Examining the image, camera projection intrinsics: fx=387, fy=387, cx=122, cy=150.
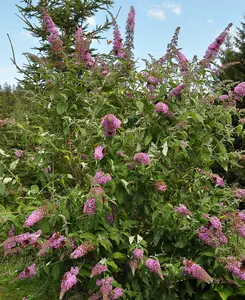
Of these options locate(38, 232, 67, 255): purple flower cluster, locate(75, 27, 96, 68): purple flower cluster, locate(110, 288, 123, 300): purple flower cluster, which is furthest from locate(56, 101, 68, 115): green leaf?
locate(110, 288, 123, 300): purple flower cluster

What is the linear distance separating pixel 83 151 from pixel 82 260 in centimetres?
72

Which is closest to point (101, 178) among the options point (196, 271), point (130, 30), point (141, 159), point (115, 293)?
point (141, 159)

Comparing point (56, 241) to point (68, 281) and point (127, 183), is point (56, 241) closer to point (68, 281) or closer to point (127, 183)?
point (68, 281)

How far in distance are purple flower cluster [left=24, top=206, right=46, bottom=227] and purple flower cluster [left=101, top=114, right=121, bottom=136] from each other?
21.3 inches

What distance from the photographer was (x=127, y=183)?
7.39 ft

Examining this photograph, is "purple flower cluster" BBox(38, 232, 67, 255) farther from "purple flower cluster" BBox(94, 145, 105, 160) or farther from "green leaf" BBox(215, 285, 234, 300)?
"green leaf" BBox(215, 285, 234, 300)

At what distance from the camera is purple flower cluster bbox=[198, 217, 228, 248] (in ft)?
8.34

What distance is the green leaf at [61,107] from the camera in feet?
8.28

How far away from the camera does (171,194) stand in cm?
282

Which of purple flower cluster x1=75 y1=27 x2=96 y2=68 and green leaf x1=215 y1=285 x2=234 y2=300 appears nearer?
purple flower cluster x1=75 y1=27 x2=96 y2=68

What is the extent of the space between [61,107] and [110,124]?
581mm

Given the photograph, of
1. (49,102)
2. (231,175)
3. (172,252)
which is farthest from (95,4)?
(172,252)

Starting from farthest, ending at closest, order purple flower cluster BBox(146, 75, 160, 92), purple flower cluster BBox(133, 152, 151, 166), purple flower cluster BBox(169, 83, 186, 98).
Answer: purple flower cluster BBox(146, 75, 160, 92) → purple flower cluster BBox(169, 83, 186, 98) → purple flower cluster BBox(133, 152, 151, 166)

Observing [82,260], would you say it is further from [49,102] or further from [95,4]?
→ [95,4]
